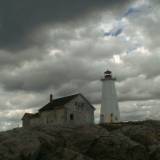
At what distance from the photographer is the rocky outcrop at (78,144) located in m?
26.8

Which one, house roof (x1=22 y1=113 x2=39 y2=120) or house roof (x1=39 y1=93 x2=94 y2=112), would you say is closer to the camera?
house roof (x1=39 y1=93 x2=94 y2=112)

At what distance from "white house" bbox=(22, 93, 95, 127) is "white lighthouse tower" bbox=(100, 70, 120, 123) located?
326cm

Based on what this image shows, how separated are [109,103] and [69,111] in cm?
732

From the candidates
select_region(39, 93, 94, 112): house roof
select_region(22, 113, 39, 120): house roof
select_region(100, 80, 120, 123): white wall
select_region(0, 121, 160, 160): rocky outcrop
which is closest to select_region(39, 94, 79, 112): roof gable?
select_region(39, 93, 94, 112): house roof

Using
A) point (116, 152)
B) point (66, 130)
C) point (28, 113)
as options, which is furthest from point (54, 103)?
point (116, 152)

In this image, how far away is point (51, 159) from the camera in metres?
26.6

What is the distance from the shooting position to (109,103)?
2469 inches

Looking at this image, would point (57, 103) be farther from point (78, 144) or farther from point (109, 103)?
point (78, 144)

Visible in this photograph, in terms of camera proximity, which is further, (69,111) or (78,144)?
(69,111)

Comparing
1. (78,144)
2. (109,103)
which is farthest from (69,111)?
(78,144)

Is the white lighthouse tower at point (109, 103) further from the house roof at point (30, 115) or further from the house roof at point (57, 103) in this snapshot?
the house roof at point (30, 115)

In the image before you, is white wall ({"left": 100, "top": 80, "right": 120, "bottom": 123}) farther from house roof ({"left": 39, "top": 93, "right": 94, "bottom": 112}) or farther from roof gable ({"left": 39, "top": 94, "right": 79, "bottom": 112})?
roof gable ({"left": 39, "top": 94, "right": 79, "bottom": 112})

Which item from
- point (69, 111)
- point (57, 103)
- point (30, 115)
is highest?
point (57, 103)

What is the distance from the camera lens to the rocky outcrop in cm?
2680
